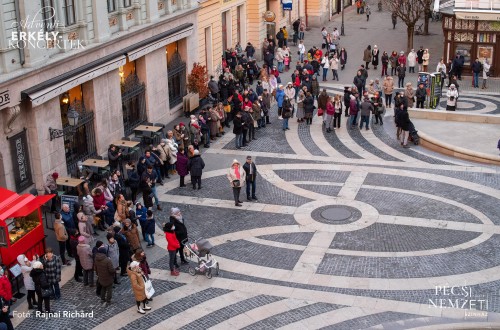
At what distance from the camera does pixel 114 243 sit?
60.7ft

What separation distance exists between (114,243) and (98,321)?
1.99 metres

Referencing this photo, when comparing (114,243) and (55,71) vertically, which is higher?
(55,71)

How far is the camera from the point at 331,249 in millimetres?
20766

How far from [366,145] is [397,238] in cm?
854

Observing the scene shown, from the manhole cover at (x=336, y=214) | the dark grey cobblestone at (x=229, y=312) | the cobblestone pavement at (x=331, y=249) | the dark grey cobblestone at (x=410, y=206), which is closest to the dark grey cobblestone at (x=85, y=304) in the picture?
the cobblestone pavement at (x=331, y=249)

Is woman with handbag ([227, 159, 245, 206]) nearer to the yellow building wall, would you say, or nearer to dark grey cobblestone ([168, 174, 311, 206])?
dark grey cobblestone ([168, 174, 311, 206])

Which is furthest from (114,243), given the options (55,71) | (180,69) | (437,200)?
(180,69)

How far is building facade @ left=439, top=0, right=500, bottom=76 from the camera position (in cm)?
3734

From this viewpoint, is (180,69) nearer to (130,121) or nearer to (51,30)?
(130,121)

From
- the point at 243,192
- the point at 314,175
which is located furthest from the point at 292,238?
the point at 314,175

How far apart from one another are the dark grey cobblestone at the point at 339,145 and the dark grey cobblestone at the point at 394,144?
59.6 inches

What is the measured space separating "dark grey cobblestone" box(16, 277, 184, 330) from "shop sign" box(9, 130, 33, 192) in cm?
491

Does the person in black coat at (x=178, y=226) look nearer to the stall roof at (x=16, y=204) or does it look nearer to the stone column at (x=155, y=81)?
the stall roof at (x=16, y=204)

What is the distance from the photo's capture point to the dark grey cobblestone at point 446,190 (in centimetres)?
2305
